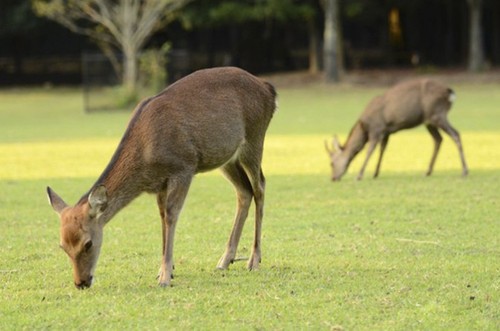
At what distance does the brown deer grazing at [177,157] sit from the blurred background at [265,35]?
29604 mm

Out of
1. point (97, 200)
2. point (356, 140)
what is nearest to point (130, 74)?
point (356, 140)

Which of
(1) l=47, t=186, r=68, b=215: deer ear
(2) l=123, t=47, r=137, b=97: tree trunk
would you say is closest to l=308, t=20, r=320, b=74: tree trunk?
(2) l=123, t=47, r=137, b=97: tree trunk

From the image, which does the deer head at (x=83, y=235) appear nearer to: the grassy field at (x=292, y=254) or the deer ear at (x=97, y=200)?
the deer ear at (x=97, y=200)

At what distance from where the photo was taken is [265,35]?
52.3 metres

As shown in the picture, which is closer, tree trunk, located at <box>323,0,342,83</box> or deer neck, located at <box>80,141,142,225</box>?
deer neck, located at <box>80,141,142,225</box>

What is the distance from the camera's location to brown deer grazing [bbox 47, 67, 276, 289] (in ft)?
25.3

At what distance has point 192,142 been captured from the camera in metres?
8.50

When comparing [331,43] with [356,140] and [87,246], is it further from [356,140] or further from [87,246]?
[87,246]

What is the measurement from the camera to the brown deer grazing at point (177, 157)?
25.3 ft

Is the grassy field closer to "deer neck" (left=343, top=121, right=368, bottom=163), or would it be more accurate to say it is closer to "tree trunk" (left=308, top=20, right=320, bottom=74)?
"deer neck" (left=343, top=121, right=368, bottom=163)

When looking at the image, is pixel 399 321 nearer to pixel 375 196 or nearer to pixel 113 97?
pixel 375 196

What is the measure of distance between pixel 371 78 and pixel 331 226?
36.9 metres

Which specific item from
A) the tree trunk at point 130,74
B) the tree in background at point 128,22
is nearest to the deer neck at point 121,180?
the tree in background at point 128,22

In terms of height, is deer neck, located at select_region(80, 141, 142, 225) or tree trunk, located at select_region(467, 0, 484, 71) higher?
deer neck, located at select_region(80, 141, 142, 225)
